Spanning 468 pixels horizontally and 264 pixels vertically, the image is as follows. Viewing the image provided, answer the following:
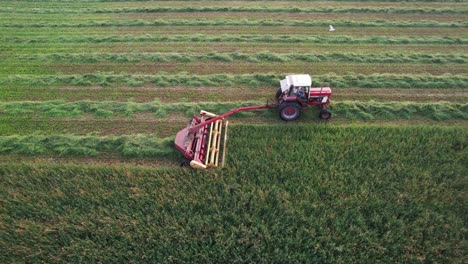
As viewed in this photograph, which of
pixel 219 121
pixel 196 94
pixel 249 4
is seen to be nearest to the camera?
pixel 219 121

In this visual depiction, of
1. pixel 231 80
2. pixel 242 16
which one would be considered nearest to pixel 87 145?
pixel 231 80

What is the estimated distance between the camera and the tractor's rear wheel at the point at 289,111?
1191cm

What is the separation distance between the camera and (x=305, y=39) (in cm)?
1714

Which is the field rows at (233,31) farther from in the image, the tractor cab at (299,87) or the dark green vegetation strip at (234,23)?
the tractor cab at (299,87)

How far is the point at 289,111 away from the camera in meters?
12.2

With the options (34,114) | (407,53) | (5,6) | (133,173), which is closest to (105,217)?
(133,173)

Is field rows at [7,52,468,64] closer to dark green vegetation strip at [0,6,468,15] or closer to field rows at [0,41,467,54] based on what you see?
field rows at [0,41,467,54]

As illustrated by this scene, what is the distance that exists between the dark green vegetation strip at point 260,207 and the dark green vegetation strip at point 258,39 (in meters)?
7.58

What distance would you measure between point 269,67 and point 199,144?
6370mm

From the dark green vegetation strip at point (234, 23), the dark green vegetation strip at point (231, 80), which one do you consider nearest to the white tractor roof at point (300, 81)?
the dark green vegetation strip at point (231, 80)

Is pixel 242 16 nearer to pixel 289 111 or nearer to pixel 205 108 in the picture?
pixel 205 108

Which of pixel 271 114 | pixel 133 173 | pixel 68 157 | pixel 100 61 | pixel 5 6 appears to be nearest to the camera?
pixel 133 173

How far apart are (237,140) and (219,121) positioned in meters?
1.05

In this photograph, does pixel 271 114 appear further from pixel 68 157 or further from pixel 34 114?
pixel 34 114
